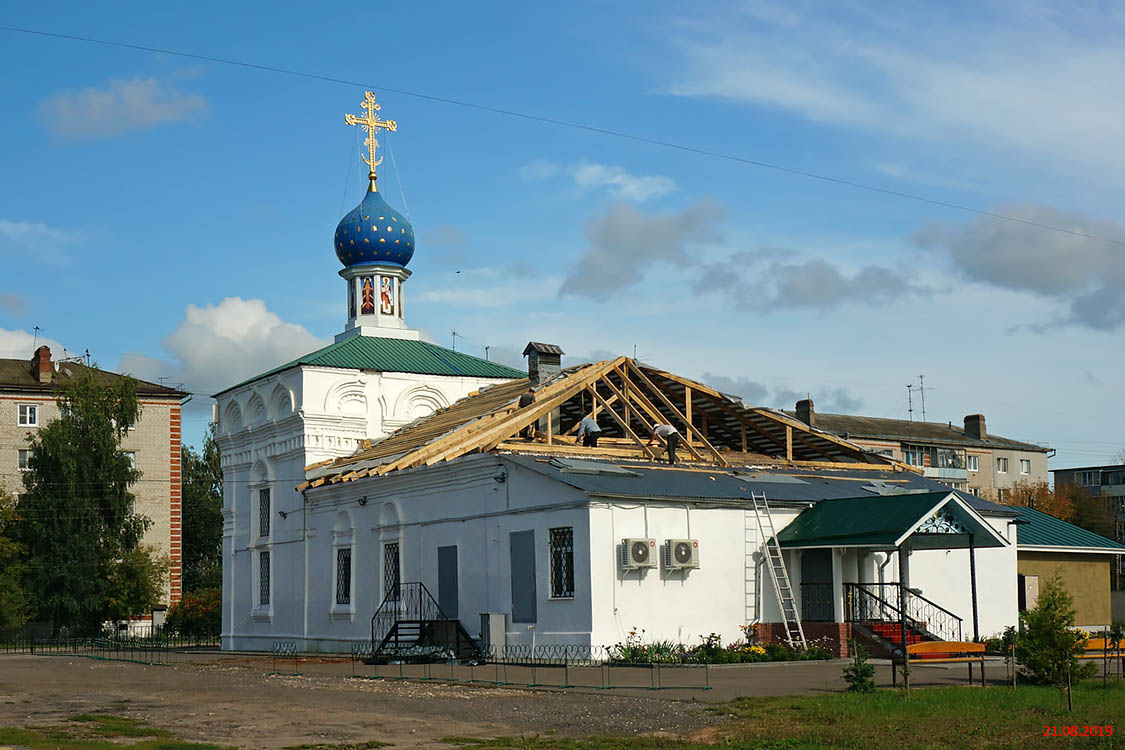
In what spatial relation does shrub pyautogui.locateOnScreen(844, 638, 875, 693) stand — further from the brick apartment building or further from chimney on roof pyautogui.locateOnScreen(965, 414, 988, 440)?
chimney on roof pyautogui.locateOnScreen(965, 414, 988, 440)

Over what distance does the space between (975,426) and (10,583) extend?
2178 inches

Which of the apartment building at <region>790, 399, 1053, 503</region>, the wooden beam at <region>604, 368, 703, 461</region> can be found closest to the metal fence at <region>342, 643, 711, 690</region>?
the wooden beam at <region>604, 368, 703, 461</region>

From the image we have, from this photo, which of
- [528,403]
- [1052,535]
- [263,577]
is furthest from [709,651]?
[263,577]

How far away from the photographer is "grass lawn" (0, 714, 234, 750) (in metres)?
11.7

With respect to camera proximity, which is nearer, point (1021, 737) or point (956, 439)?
point (1021, 737)

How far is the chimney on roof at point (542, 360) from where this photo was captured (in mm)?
33094

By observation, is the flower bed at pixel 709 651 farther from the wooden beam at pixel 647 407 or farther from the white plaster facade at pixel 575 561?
the wooden beam at pixel 647 407

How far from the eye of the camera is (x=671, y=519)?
82.5ft

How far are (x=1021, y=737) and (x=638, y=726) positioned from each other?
147 inches

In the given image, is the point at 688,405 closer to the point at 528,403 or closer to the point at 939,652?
the point at 528,403

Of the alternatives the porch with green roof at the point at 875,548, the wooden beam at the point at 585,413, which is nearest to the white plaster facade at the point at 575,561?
the porch with green roof at the point at 875,548

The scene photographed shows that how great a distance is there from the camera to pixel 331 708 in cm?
1545

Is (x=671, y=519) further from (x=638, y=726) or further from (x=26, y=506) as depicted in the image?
(x=26, y=506)

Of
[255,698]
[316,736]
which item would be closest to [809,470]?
[255,698]
